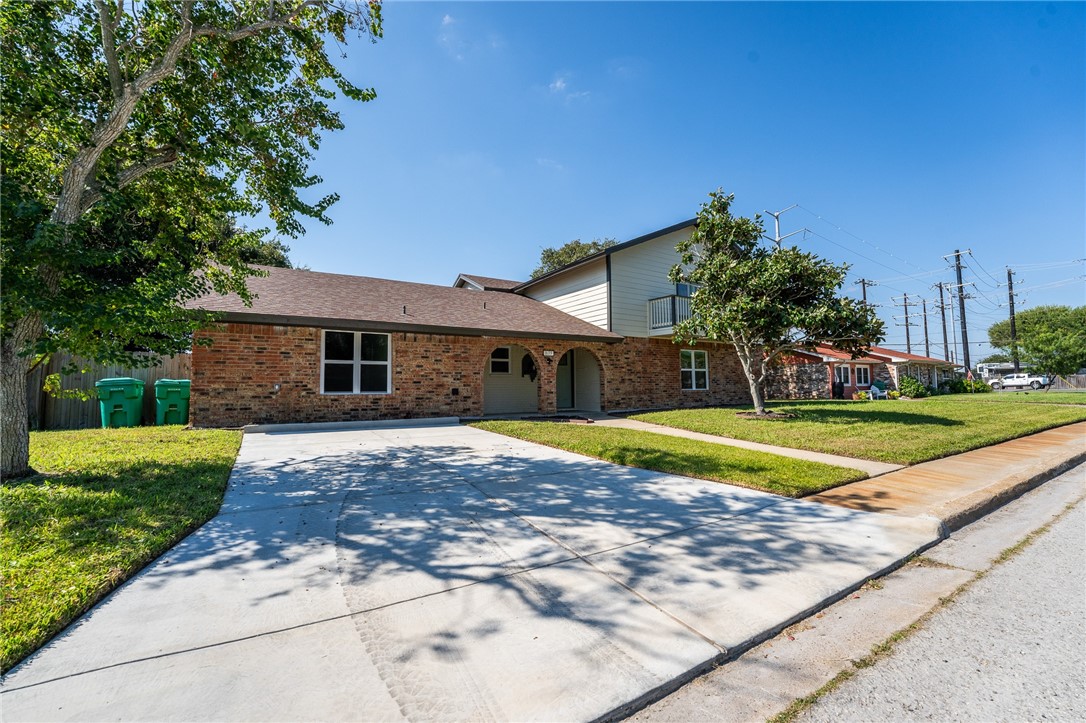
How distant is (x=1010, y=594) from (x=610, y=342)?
39.1 ft

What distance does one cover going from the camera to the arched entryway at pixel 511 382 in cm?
1493

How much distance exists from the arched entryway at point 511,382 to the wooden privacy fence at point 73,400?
25.7ft

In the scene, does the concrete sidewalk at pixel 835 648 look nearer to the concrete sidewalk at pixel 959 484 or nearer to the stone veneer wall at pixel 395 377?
the concrete sidewalk at pixel 959 484

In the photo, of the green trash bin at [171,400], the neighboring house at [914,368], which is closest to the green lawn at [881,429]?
the green trash bin at [171,400]

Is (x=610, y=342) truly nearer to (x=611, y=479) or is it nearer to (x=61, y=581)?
(x=611, y=479)

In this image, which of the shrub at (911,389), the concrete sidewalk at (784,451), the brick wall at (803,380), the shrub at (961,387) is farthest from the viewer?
the shrub at (961,387)

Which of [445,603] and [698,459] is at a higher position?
[698,459]

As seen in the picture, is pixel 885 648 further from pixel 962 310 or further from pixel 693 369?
pixel 962 310

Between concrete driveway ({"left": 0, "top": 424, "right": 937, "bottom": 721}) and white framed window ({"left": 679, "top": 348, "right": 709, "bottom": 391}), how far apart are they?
1249 cm

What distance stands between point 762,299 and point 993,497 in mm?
6565

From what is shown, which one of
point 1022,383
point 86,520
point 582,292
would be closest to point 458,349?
point 582,292

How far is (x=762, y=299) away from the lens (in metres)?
10.7

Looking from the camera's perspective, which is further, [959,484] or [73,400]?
[73,400]

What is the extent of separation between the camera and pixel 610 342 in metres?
14.6
